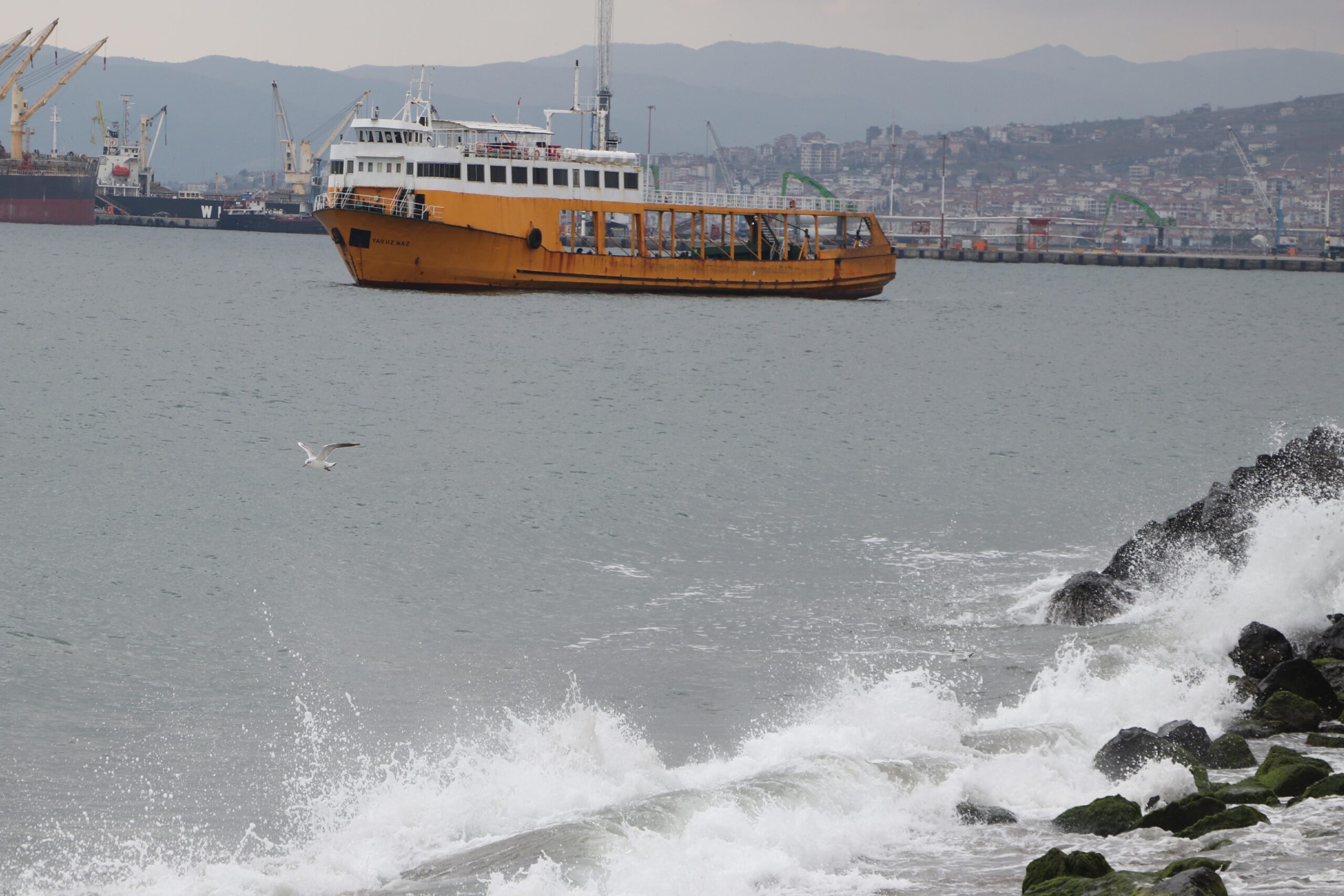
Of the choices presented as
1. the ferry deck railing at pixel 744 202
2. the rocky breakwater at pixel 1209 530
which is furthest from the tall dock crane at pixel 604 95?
the rocky breakwater at pixel 1209 530

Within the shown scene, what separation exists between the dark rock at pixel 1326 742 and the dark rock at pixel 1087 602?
436 cm

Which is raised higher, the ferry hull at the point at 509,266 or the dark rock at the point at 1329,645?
the ferry hull at the point at 509,266

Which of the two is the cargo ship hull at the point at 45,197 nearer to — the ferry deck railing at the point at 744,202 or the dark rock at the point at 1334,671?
the ferry deck railing at the point at 744,202

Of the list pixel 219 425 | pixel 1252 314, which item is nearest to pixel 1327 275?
pixel 1252 314

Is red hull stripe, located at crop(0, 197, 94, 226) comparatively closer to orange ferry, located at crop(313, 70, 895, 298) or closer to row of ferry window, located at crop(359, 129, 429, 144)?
orange ferry, located at crop(313, 70, 895, 298)

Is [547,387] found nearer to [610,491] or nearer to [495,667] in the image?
[610,491]

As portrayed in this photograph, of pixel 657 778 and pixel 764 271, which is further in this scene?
pixel 764 271

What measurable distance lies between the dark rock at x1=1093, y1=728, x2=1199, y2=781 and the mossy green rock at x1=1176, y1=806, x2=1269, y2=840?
1.07 metres

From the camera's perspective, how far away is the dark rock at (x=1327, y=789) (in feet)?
35.7

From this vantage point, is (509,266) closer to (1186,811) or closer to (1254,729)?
(1254,729)

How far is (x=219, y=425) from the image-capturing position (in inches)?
1294

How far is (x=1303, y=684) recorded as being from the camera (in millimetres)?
13664

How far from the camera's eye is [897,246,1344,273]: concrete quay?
143625 millimetres

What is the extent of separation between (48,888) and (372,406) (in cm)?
2774
